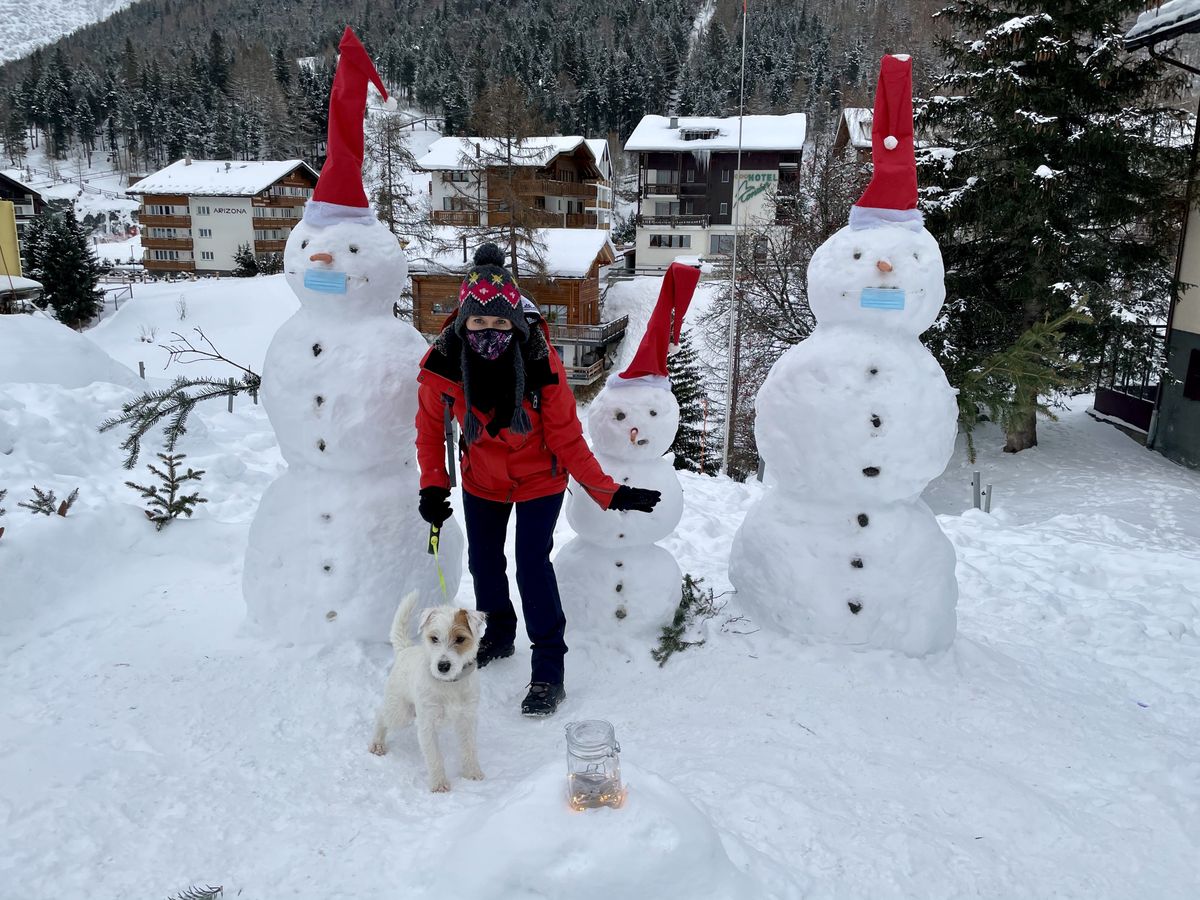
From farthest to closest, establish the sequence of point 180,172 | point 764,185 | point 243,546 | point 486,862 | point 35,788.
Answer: point 180,172 < point 764,185 < point 243,546 < point 35,788 < point 486,862

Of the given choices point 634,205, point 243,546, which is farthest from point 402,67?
point 243,546

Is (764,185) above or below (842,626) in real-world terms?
above

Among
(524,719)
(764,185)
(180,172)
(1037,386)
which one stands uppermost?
(180,172)

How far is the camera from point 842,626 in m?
4.02

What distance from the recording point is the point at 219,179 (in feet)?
120

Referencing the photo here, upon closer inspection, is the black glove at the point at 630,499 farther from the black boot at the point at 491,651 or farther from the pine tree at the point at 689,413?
the pine tree at the point at 689,413

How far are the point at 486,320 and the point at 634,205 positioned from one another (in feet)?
158

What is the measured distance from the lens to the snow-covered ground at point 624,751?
2.42 m

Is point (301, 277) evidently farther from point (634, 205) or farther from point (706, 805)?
point (634, 205)

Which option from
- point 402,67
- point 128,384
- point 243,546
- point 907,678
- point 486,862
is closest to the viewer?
point 486,862

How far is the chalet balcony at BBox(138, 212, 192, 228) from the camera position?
36.8 m

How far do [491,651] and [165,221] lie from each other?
133 ft

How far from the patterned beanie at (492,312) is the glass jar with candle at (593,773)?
4.96 ft

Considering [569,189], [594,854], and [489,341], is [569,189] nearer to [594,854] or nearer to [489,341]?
[489,341]
